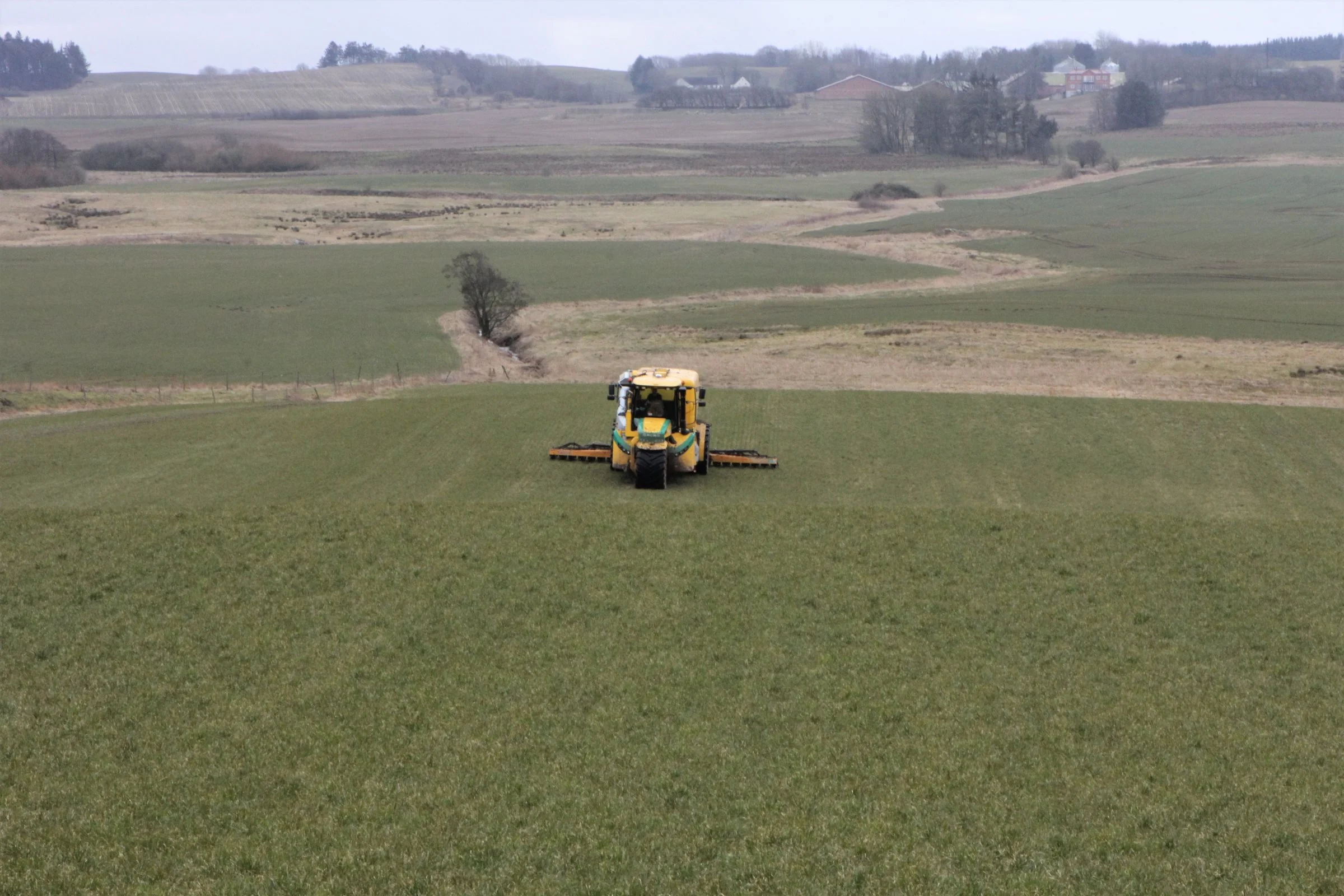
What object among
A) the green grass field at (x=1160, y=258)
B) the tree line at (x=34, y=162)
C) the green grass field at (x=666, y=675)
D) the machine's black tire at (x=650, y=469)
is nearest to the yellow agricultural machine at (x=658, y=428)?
the machine's black tire at (x=650, y=469)

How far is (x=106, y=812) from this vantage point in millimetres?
14836

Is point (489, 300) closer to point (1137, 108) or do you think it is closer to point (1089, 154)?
point (1089, 154)

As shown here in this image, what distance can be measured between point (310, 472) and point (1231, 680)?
21.8 meters

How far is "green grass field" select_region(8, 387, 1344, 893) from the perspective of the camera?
14.1 metres

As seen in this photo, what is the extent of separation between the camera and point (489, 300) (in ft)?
196

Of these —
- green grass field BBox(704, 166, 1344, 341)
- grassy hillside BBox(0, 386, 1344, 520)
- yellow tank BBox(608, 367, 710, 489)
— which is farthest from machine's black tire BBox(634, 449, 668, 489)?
green grass field BBox(704, 166, 1344, 341)

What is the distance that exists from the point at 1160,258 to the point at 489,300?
1845 inches

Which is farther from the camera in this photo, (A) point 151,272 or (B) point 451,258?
(B) point 451,258

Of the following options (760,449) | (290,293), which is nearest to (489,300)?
(290,293)

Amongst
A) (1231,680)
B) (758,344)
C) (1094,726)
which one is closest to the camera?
(1094,726)

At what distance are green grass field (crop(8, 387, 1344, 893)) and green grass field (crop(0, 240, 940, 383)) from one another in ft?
60.4

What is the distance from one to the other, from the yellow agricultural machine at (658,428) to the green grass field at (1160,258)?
30511 millimetres

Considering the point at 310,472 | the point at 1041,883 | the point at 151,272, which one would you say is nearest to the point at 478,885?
the point at 1041,883

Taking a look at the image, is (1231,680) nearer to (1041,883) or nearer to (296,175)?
(1041,883)
